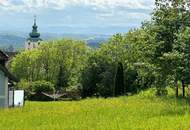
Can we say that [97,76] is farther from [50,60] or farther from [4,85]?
[4,85]

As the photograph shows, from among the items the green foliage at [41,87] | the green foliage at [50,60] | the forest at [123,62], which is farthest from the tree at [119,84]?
the green foliage at [50,60]

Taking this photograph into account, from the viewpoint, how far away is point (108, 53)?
316 ft

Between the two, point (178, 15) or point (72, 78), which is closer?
point (178, 15)

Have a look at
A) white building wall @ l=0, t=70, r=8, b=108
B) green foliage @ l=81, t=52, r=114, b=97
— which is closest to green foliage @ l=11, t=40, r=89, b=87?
green foliage @ l=81, t=52, r=114, b=97

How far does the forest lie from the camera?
1460 inches

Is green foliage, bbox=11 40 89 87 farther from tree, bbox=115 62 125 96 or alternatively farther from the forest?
tree, bbox=115 62 125 96

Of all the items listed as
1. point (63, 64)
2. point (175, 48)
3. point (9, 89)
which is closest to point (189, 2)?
point (175, 48)

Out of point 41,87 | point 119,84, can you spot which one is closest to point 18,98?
point 119,84

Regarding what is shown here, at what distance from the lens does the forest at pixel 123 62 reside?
37.1 m

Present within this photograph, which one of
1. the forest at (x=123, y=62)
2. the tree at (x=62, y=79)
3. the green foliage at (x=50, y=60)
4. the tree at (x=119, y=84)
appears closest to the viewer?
the forest at (x=123, y=62)

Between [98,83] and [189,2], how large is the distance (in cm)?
5168

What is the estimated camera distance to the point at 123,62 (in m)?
92.1

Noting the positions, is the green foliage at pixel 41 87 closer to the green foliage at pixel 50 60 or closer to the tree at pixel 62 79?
the tree at pixel 62 79

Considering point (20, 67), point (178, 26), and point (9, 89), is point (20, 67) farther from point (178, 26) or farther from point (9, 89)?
point (178, 26)
